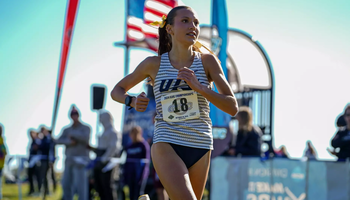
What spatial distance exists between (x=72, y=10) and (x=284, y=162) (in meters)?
4.43

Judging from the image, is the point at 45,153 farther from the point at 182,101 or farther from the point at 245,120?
the point at 182,101

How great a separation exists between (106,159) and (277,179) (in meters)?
3.68

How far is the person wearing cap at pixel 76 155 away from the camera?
9.48 m

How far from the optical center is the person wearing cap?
948cm

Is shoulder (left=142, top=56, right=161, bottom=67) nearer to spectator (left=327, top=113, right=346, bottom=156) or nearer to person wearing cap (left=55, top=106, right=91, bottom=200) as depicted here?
spectator (left=327, top=113, right=346, bottom=156)

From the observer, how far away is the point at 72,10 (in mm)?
8305

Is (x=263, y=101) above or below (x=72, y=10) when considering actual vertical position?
below

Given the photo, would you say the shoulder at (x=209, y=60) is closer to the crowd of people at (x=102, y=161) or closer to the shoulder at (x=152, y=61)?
the shoulder at (x=152, y=61)

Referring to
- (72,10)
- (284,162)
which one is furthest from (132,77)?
(72,10)

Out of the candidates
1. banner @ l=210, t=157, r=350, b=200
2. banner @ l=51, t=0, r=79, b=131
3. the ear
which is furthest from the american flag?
the ear

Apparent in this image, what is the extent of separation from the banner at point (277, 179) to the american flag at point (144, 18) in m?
4.52

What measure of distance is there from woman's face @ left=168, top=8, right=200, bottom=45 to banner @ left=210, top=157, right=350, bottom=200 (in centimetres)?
406

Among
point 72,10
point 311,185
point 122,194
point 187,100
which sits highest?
point 72,10

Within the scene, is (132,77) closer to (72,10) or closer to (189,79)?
(189,79)
